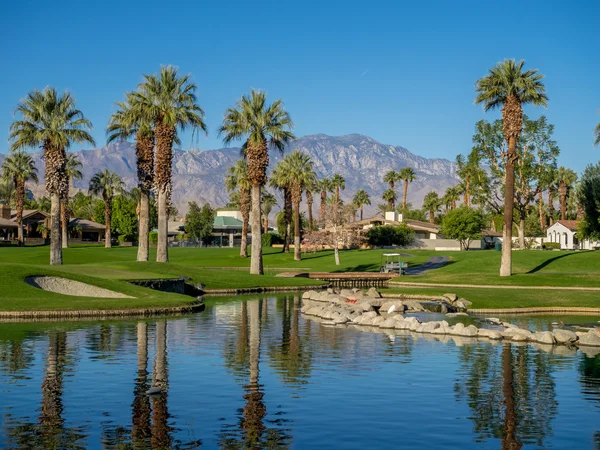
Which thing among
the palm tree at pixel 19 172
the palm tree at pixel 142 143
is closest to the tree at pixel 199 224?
the palm tree at pixel 19 172

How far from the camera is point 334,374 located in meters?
23.7

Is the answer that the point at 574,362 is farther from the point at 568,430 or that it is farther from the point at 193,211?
the point at 193,211

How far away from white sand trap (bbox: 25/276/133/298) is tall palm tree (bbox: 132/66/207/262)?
68.9 ft

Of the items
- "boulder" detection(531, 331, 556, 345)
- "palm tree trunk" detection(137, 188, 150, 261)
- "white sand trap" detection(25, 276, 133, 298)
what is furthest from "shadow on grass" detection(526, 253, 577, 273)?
"white sand trap" detection(25, 276, 133, 298)

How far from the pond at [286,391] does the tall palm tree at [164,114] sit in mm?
33739

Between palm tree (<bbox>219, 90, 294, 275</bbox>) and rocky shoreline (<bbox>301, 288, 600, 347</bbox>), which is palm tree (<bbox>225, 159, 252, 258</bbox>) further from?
rocky shoreline (<bbox>301, 288, 600, 347</bbox>)

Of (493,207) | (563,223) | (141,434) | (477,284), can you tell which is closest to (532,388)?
(141,434)

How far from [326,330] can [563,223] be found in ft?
363

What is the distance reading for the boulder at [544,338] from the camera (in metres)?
31.0

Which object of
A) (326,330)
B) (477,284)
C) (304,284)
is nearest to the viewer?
(326,330)

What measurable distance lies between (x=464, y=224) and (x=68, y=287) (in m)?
89.2

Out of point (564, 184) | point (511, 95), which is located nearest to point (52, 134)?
point (511, 95)

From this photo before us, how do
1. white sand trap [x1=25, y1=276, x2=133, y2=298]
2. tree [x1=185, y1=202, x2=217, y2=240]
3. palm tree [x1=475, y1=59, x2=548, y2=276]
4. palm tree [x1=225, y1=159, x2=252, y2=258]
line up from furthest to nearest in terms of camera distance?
tree [x1=185, y1=202, x2=217, y2=240] → palm tree [x1=225, y1=159, x2=252, y2=258] → palm tree [x1=475, y1=59, x2=548, y2=276] → white sand trap [x1=25, y1=276, x2=133, y2=298]

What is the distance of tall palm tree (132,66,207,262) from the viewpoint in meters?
66.2
